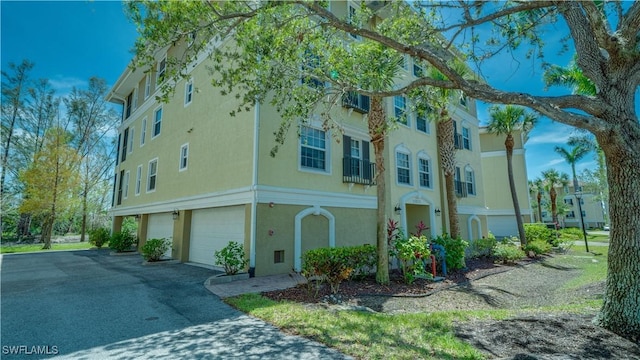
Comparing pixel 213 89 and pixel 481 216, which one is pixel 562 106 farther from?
pixel 481 216

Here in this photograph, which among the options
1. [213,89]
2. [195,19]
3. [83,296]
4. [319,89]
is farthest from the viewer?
[213,89]

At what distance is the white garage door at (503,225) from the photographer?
107 feet

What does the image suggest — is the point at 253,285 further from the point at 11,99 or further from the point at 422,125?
the point at 11,99

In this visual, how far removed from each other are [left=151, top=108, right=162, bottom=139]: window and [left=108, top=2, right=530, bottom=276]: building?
75 mm

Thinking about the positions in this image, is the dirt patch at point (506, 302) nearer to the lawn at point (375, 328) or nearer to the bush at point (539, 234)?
the lawn at point (375, 328)

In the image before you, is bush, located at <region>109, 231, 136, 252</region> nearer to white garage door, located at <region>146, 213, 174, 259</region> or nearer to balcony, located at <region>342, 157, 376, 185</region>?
white garage door, located at <region>146, 213, 174, 259</region>

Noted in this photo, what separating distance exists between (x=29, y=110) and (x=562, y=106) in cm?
4109

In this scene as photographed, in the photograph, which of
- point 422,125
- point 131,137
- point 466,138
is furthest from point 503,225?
point 131,137

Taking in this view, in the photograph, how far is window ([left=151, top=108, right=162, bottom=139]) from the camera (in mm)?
18684

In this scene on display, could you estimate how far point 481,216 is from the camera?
71.9 ft

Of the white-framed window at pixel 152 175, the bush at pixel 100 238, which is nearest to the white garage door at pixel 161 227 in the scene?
the white-framed window at pixel 152 175

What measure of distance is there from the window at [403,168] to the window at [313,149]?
487cm

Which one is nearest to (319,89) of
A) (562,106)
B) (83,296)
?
(562,106)

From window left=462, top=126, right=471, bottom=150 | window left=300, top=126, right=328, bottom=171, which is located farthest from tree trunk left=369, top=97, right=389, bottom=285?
window left=462, top=126, right=471, bottom=150
